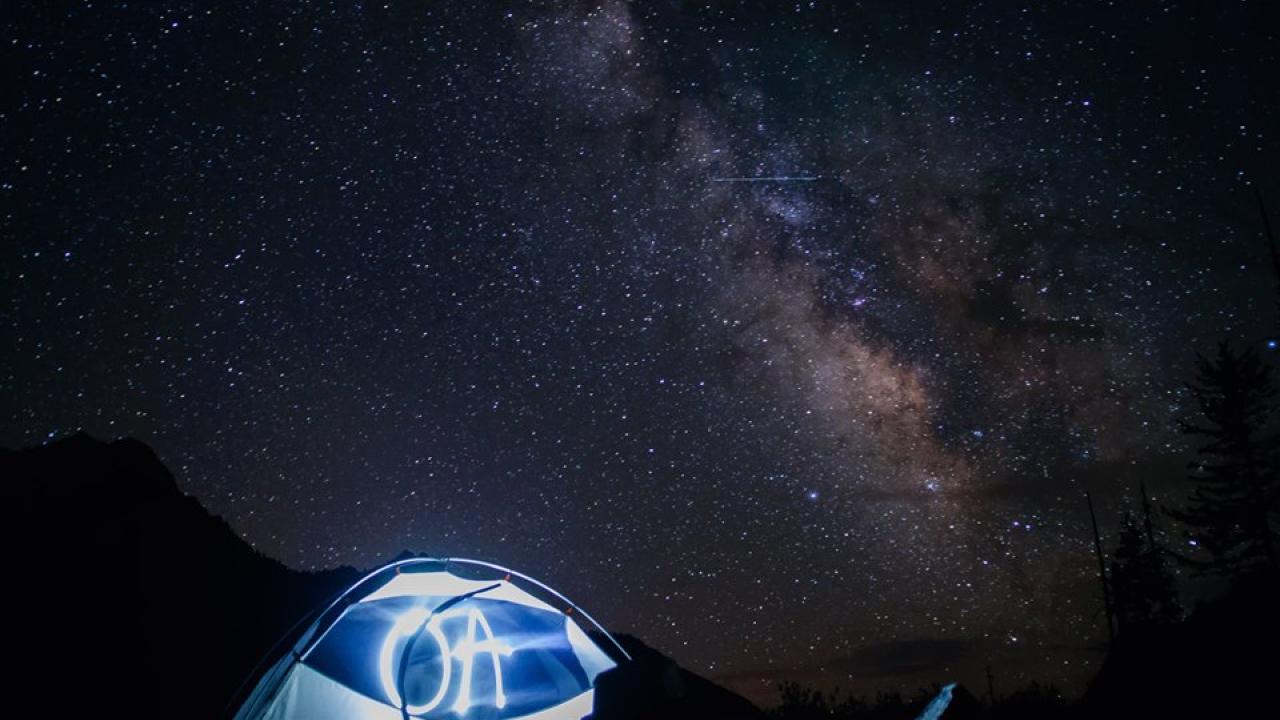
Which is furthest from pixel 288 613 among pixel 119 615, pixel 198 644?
pixel 119 615

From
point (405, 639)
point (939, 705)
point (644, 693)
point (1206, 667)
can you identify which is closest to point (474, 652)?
point (405, 639)

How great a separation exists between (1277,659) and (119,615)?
1823 cm

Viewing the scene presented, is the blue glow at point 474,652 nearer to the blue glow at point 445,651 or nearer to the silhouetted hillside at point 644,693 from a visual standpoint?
the blue glow at point 445,651

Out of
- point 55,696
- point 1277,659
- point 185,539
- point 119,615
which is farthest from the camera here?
point 185,539

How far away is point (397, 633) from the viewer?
21.7 ft

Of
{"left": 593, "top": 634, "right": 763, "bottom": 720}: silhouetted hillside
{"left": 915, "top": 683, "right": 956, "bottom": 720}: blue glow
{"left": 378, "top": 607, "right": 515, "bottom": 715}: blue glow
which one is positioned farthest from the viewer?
{"left": 915, "top": 683, "right": 956, "bottom": 720}: blue glow

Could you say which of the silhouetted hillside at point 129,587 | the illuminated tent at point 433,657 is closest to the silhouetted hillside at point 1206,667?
the illuminated tent at point 433,657

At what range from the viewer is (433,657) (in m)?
6.46

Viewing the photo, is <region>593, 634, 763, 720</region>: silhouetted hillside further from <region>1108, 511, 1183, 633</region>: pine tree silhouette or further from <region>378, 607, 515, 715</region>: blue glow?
<region>1108, 511, 1183, 633</region>: pine tree silhouette

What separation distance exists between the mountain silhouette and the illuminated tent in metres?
3.22

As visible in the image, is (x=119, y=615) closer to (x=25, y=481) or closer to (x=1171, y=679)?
(x=25, y=481)

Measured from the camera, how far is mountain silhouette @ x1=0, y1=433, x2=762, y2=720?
41.4ft

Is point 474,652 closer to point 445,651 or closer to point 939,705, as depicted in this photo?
point 445,651

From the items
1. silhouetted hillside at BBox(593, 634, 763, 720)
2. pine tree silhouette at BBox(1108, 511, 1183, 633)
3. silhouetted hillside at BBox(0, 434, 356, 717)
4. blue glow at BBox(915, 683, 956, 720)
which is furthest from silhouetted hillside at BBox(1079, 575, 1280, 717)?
pine tree silhouette at BBox(1108, 511, 1183, 633)
